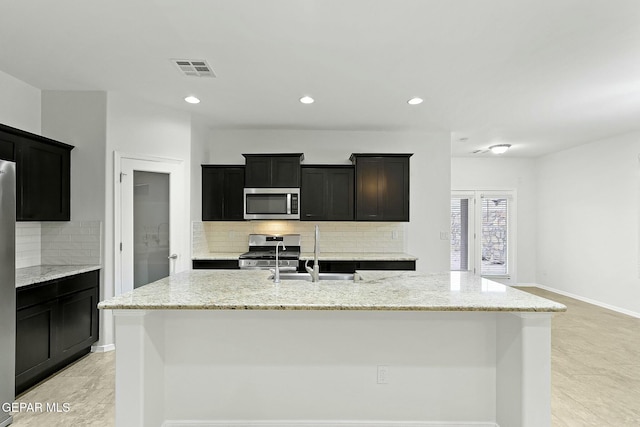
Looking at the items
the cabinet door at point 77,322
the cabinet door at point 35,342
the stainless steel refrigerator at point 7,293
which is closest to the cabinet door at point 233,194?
the cabinet door at point 77,322

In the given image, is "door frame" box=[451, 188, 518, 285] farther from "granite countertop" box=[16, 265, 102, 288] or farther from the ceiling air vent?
"granite countertop" box=[16, 265, 102, 288]

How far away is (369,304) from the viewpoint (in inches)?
74.3

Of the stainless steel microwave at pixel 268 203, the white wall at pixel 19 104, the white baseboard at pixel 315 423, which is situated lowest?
→ the white baseboard at pixel 315 423

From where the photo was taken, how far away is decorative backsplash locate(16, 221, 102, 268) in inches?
144

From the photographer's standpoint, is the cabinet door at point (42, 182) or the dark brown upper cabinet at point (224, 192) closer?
the cabinet door at point (42, 182)

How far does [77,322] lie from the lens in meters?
3.35

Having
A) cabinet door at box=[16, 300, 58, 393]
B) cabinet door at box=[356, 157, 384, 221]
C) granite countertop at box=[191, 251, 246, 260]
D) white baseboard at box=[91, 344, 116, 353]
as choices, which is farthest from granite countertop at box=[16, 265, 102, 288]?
cabinet door at box=[356, 157, 384, 221]

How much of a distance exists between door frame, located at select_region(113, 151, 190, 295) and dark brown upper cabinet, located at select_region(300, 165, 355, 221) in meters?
1.56

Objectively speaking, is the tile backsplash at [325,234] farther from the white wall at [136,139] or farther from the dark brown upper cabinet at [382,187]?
the white wall at [136,139]

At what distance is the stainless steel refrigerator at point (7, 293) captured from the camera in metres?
2.35

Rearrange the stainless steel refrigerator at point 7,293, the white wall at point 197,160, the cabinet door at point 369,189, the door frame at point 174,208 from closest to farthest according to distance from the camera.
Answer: the stainless steel refrigerator at point 7,293
the door frame at point 174,208
the white wall at point 197,160
the cabinet door at point 369,189

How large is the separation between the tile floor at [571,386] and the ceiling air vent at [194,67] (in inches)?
109

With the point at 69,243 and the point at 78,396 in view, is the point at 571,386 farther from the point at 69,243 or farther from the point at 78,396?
the point at 69,243

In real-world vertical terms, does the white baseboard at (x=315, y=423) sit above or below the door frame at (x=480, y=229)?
below
